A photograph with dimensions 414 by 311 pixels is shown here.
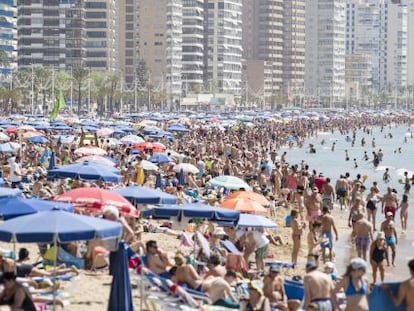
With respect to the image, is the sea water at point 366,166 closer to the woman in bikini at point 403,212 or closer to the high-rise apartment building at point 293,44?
the woman in bikini at point 403,212

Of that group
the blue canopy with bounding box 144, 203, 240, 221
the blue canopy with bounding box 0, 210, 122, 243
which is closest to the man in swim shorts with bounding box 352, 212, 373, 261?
the blue canopy with bounding box 144, 203, 240, 221

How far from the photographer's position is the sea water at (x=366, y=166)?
22.0m

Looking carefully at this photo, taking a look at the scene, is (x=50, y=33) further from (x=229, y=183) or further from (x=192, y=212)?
(x=192, y=212)

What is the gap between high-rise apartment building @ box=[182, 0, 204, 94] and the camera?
5920 inches

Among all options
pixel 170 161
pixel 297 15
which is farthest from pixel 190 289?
pixel 297 15

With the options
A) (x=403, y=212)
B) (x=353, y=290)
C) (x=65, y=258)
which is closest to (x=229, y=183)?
(x=403, y=212)

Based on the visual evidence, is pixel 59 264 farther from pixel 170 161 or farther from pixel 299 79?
pixel 299 79

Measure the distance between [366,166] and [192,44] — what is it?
93.0 metres

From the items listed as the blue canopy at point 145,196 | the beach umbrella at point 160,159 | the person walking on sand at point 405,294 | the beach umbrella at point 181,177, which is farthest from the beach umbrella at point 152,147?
the person walking on sand at point 405,294

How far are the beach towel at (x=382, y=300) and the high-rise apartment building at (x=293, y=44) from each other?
16772cm

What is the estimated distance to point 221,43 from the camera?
157m

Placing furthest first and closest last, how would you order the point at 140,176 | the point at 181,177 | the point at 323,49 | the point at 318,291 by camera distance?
the point at 323,49 < the point at 181,177 < the point at 140,176 < the point at 318,291

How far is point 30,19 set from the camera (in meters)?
135

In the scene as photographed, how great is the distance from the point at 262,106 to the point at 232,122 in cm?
7988
